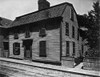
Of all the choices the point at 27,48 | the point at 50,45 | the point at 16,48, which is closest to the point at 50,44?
the point at 50,45

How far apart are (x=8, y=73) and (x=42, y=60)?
440cm

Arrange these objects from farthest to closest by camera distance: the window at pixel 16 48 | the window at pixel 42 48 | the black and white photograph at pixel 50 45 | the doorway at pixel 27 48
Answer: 1. the window at pixel 16 48
2. the doorway at pixel 27 48
3. the window at pixel 42 48
4. the black and white photograph at pixel 50 45

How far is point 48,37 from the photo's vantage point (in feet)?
40.5

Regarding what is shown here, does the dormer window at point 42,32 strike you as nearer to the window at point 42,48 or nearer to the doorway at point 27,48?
the window at point 42,48

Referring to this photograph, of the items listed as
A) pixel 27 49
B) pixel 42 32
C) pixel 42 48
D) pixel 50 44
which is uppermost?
pixel 42 32

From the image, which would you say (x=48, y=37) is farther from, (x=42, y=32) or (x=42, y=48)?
(x=42, y=48)

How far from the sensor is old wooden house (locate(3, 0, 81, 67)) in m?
11.4

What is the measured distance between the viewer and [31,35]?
14328 millimetres

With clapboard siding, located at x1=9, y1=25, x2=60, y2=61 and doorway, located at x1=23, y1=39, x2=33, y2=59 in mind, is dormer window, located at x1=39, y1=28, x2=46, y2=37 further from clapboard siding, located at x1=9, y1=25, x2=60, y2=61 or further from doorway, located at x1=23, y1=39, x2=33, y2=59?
doorway, located at x1=23, y1=39, x2=33, y2=59

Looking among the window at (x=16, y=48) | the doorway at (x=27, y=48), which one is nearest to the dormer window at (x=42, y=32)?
the doorway at (x=27, y=48)

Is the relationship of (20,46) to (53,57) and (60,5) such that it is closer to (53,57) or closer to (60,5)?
(53,57)

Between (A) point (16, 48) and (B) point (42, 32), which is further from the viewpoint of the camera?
(A) point (16, 48)

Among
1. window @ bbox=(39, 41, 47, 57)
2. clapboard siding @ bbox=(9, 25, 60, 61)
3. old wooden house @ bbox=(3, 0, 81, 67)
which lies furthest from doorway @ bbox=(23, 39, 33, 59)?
window @ bbox=(39, 41, 47, 57)

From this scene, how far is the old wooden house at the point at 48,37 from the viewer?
11.4 m
